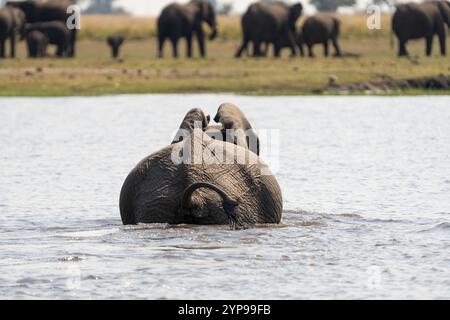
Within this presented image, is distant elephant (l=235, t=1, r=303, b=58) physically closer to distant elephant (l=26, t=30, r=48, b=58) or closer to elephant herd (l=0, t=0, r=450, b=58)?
elephant herd (l=0, t=0, r=450, b=58)

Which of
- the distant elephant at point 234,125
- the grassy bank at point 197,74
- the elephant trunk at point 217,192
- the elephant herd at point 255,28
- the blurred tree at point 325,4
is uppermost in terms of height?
the distant elephant at point 234,125

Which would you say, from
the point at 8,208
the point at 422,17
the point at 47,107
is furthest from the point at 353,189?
the point at 422,17

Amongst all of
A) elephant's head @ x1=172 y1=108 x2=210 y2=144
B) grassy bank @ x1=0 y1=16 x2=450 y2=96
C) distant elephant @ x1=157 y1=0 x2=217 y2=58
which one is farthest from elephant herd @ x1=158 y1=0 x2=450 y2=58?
elephant's head @ x1=172 y1=108 x2=210 y2=144

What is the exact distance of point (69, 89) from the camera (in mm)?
35844

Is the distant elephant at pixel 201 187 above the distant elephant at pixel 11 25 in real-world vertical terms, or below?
above

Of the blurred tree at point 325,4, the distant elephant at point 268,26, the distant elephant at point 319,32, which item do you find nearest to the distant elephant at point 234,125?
the distant elephant at point 268,26

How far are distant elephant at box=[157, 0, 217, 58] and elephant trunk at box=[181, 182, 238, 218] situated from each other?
134 feet

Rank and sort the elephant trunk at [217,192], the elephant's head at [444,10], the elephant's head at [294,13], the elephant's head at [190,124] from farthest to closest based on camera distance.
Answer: the elephant's head at [294,13] → the elephant's head at [444,10] → the elephant's head at [190,124] → the elephant trunk at [217,192]

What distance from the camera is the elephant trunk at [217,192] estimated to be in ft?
35.4

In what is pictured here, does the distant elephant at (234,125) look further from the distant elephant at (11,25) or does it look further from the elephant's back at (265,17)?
the elephant's back at (265,17)

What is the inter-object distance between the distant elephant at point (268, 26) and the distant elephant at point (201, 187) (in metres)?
39.5

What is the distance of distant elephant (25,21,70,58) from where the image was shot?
5259 cm
